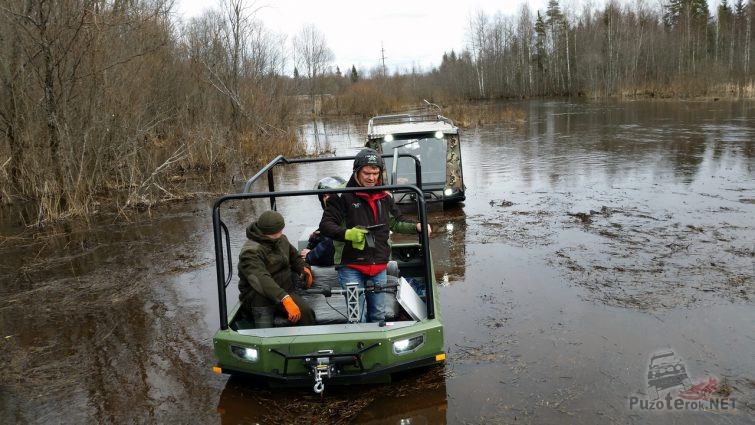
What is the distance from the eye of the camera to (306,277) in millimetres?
4945

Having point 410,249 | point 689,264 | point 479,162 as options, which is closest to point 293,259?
point 410,249

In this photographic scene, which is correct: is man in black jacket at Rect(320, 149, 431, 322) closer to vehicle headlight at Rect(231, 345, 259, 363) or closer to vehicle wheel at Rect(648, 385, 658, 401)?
vehicle headlight at Rect(231, 345, 259, 363)

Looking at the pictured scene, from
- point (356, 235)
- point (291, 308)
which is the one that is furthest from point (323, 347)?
point (356, 235)

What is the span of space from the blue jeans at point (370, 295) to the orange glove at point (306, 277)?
0.28 meters

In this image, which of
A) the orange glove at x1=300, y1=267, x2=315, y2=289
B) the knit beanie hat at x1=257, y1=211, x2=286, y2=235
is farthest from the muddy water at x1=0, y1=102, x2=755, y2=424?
the knit beanie hat at x1=257, y1=211, x2=286, y2=235

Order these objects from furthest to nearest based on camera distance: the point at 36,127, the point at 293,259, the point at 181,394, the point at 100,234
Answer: the point at 36,127 < the point at 100,234 < the point at 293,259 < the point at 181,394

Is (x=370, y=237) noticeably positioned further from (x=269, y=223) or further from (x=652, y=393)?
(x=652, y=393)

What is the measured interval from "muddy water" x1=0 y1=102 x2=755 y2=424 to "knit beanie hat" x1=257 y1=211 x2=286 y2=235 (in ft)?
4.21

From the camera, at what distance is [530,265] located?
750 cm

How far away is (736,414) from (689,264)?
3514mm

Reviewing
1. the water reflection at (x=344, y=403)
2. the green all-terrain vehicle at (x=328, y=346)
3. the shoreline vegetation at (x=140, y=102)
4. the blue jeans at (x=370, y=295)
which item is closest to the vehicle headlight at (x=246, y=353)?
the green all-terrain vehicle at (x=328, y=346)

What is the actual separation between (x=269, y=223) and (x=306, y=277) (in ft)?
2.29

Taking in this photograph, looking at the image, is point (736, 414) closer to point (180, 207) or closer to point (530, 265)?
point (530, 265)

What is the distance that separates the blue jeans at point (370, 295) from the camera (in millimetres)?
4660
